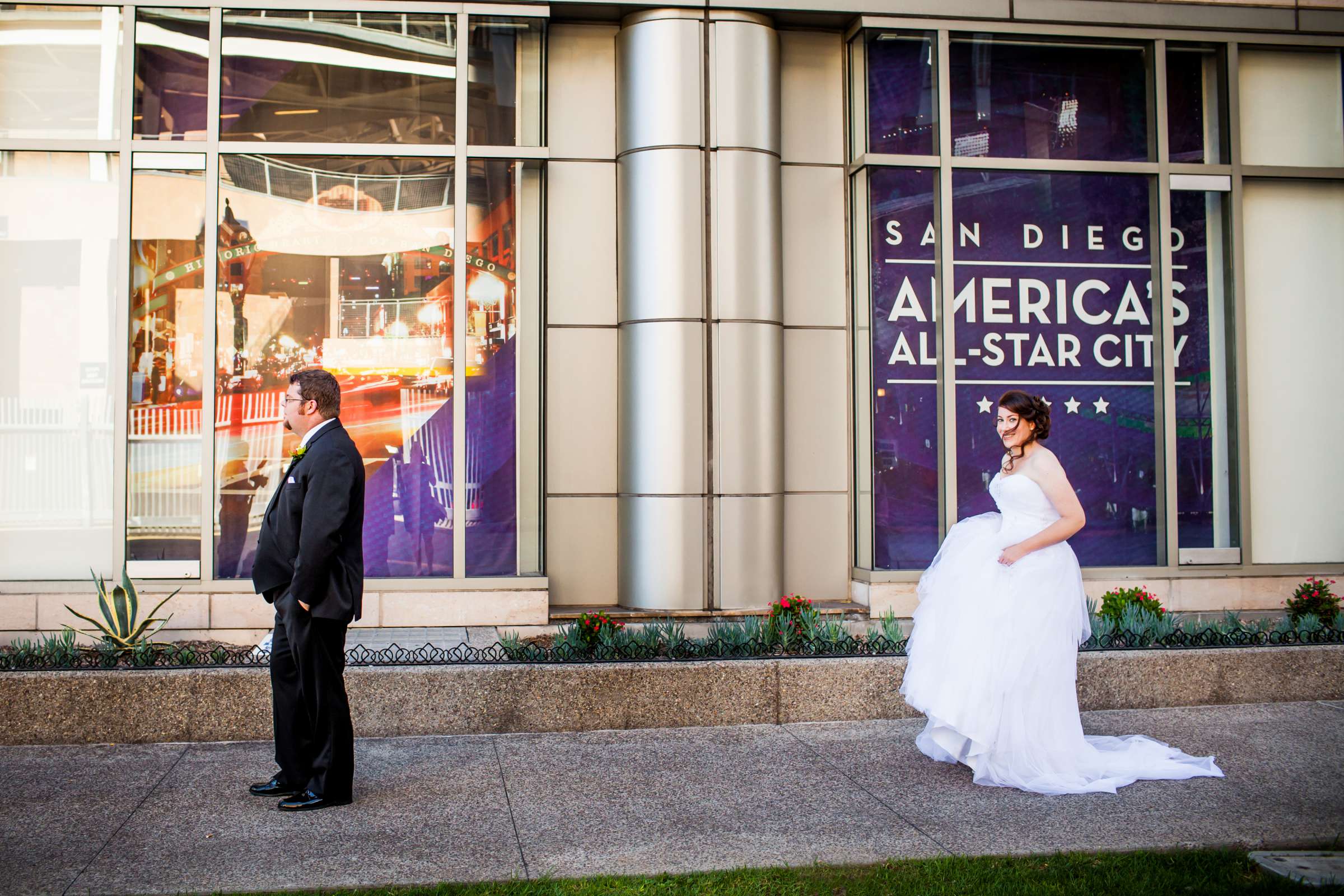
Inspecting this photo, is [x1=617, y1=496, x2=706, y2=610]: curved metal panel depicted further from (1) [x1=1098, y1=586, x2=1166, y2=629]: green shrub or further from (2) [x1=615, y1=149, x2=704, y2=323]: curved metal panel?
(1) [x1=1098, y1=586, x2=1166, y2=629]: green shrub

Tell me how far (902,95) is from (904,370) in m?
2.66

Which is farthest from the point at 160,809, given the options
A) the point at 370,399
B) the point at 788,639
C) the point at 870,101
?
the point at 870,101

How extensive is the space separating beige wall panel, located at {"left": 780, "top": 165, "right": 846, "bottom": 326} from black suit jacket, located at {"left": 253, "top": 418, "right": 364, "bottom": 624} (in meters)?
6.04

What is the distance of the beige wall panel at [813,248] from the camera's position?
440 inches

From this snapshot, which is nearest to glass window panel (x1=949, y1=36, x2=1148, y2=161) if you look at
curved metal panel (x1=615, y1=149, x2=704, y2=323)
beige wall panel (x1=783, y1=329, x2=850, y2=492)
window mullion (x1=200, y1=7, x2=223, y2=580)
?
beige wall panel (x1=783, y1=329, x2=850, y2=492)

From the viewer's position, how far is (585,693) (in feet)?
24.2

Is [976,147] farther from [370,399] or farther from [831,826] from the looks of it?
[831,826]

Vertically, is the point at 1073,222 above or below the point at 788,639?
above

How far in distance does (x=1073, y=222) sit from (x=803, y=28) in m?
3.27

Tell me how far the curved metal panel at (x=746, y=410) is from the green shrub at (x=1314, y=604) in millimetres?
4338

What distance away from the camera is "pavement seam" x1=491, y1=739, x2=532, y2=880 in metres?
5.05

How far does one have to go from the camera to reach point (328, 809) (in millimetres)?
5871

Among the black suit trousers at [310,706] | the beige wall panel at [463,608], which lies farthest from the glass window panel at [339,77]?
the black suit trousers at [310,706]

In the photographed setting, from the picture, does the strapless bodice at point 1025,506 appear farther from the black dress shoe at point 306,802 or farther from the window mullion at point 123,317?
the window mullion at point 123,317
